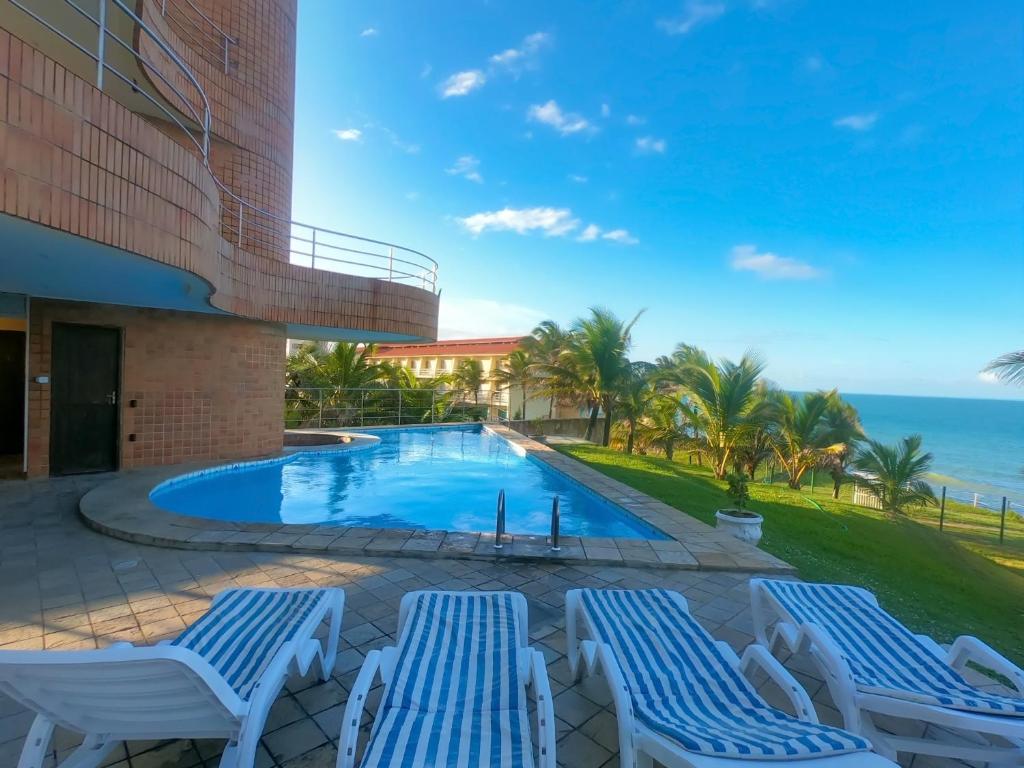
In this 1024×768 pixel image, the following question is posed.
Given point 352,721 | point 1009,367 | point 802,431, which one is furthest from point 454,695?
point 802,431

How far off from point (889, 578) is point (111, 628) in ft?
24.0

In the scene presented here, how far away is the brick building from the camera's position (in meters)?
3.28

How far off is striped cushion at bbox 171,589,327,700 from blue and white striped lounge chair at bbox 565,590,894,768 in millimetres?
1569

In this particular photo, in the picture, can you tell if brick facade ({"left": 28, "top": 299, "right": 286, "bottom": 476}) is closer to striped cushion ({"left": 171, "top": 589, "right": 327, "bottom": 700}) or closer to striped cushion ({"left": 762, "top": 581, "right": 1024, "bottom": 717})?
striped cushion ({"left": 171, "top": 589, "right": 327, "bottom": 700})

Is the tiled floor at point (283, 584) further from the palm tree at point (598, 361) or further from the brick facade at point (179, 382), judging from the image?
the palm tree at point (598, 361)

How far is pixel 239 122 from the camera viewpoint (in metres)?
9.58

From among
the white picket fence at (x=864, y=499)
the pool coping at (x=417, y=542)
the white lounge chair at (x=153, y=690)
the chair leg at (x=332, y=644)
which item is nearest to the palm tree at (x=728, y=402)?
the white picket fence at (x=864, y=499)

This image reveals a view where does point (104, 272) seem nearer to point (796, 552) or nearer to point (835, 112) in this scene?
point (796, 552)

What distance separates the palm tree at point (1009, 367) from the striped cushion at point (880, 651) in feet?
26.2

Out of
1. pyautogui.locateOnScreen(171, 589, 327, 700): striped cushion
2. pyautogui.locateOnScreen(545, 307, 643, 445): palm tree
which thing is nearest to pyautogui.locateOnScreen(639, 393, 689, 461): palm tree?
pyautogui.locateOnScreen(545, 307, 643, 445): palm tree

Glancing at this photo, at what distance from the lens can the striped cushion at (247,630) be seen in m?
2.12

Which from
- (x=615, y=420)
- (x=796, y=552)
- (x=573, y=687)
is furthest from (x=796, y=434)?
(x=573, y=687)

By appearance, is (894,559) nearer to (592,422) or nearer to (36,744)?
(36,744)

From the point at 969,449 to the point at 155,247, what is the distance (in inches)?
3472
